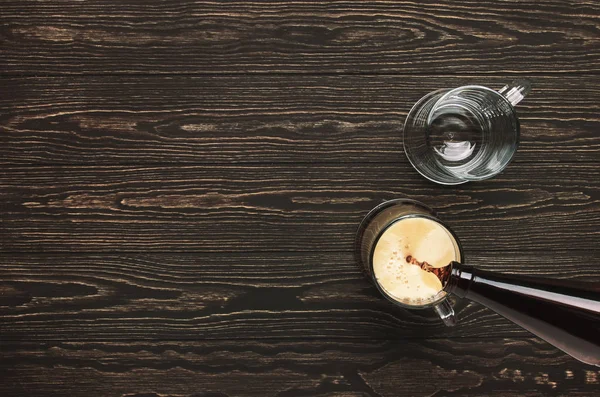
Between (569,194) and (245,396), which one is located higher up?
(569,194)

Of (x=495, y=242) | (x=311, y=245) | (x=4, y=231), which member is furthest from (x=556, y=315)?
A: (x=4, y=231)

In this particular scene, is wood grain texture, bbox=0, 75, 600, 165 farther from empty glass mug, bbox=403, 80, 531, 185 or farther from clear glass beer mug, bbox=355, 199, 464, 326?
clear glass beer mug, bbox=355, 199, 464, 326

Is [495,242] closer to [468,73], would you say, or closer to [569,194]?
[569,194]

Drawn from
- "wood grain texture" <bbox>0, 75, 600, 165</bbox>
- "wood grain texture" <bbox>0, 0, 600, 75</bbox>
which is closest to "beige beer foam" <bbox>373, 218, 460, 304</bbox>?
"wood grain texture" <bbox>0, 75, 600, 165</bbox>

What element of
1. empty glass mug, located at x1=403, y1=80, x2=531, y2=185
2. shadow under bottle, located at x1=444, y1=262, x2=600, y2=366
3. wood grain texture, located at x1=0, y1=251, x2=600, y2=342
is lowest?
shadow under bottle, located at x1=444, y1=262, x2=600, y2=366

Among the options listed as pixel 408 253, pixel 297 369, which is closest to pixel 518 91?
pixel 408 253

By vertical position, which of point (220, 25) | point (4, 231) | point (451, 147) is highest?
point (220, 25)
